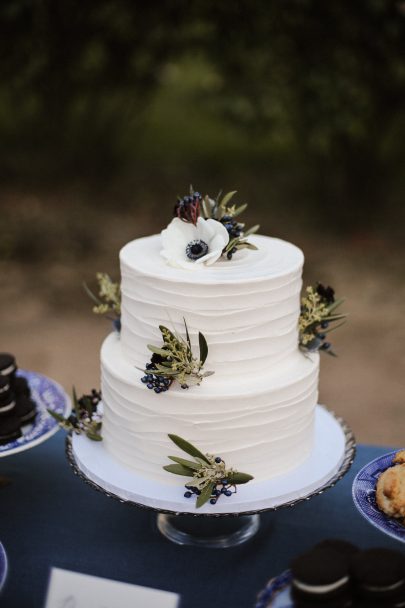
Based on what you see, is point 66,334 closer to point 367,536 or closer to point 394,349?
point 394,349

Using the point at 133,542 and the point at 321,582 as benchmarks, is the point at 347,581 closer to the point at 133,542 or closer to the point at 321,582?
the point at 321,582

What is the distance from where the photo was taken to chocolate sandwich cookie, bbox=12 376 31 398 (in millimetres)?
2674

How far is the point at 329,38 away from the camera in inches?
258

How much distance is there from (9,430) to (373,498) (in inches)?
46.6

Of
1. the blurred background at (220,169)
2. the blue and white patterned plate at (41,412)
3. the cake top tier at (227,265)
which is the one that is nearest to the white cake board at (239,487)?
the blue and white patterned plate at (41,412)

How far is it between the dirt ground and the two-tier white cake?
2165 mm

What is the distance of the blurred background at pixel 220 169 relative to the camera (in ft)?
19.6

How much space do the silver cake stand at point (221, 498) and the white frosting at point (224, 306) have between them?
0.34m

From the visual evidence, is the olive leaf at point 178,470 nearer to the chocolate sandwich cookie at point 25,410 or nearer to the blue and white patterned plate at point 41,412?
the blue and white patterned plate at point 41,412

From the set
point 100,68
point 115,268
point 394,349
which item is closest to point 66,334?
point 115,268

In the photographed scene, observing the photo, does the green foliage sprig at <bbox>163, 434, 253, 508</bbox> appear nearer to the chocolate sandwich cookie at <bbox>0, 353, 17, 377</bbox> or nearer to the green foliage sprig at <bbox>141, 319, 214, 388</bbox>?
the green foliage sprig at <bbox>141, 319, 214, 388</bbox>

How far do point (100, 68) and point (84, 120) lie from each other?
757 mm

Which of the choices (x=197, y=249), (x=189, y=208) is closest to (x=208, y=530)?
(x=197, y=249)

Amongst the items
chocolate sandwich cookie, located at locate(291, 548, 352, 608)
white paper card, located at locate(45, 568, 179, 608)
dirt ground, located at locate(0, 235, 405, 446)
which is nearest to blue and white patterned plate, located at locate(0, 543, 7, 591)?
white paper card, located at locate(45, 568, 179, 608)
